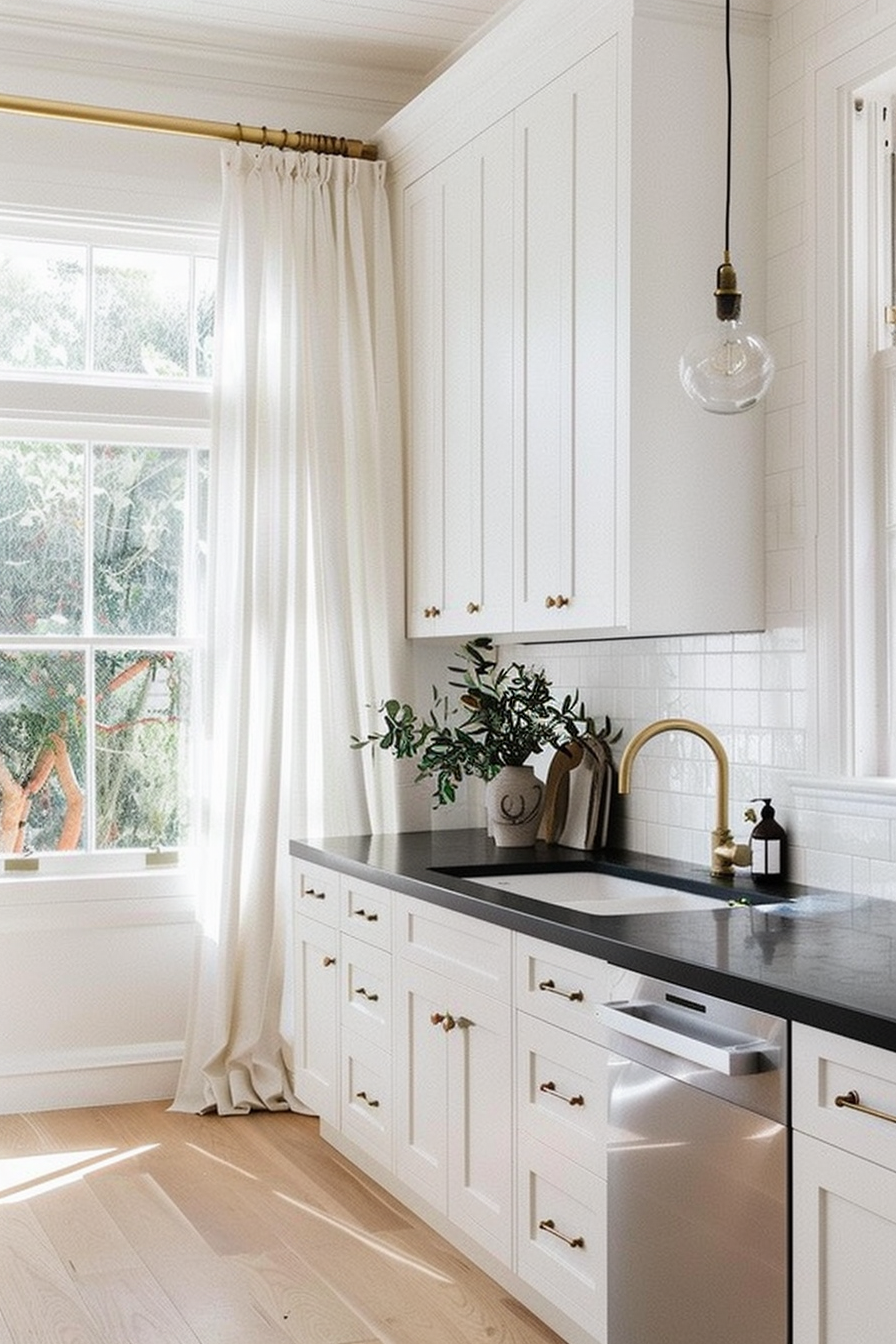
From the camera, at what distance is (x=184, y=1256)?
3.57 meters

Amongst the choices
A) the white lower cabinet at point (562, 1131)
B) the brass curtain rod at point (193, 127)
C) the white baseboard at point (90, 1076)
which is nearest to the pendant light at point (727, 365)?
the white lower cabinet at point (562, 1131)

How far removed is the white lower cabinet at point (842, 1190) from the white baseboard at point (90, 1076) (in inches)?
117

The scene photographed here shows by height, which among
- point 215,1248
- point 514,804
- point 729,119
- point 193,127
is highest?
point 193,127

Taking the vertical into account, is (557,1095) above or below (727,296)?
below

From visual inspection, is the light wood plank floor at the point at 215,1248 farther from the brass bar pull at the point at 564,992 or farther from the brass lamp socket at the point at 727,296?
the brass lamp socket at the point at 727,296

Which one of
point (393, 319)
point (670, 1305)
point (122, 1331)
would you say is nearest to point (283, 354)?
point (393, 319)

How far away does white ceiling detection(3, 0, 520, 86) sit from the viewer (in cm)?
445

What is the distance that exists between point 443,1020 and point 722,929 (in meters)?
0.89

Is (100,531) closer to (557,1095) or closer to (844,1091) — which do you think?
(557,1095)

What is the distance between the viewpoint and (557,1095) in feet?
9.84

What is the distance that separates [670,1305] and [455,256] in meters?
2.85

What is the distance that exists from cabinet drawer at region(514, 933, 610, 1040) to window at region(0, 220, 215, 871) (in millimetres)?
2088

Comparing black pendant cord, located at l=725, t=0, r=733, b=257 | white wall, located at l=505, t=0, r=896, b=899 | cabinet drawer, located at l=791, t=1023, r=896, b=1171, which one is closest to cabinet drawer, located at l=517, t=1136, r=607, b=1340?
cabinet drawer, located at l=791, t=1023, r=896, b=1171

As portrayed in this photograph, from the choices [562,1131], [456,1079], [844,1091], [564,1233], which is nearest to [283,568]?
[456,1079]
